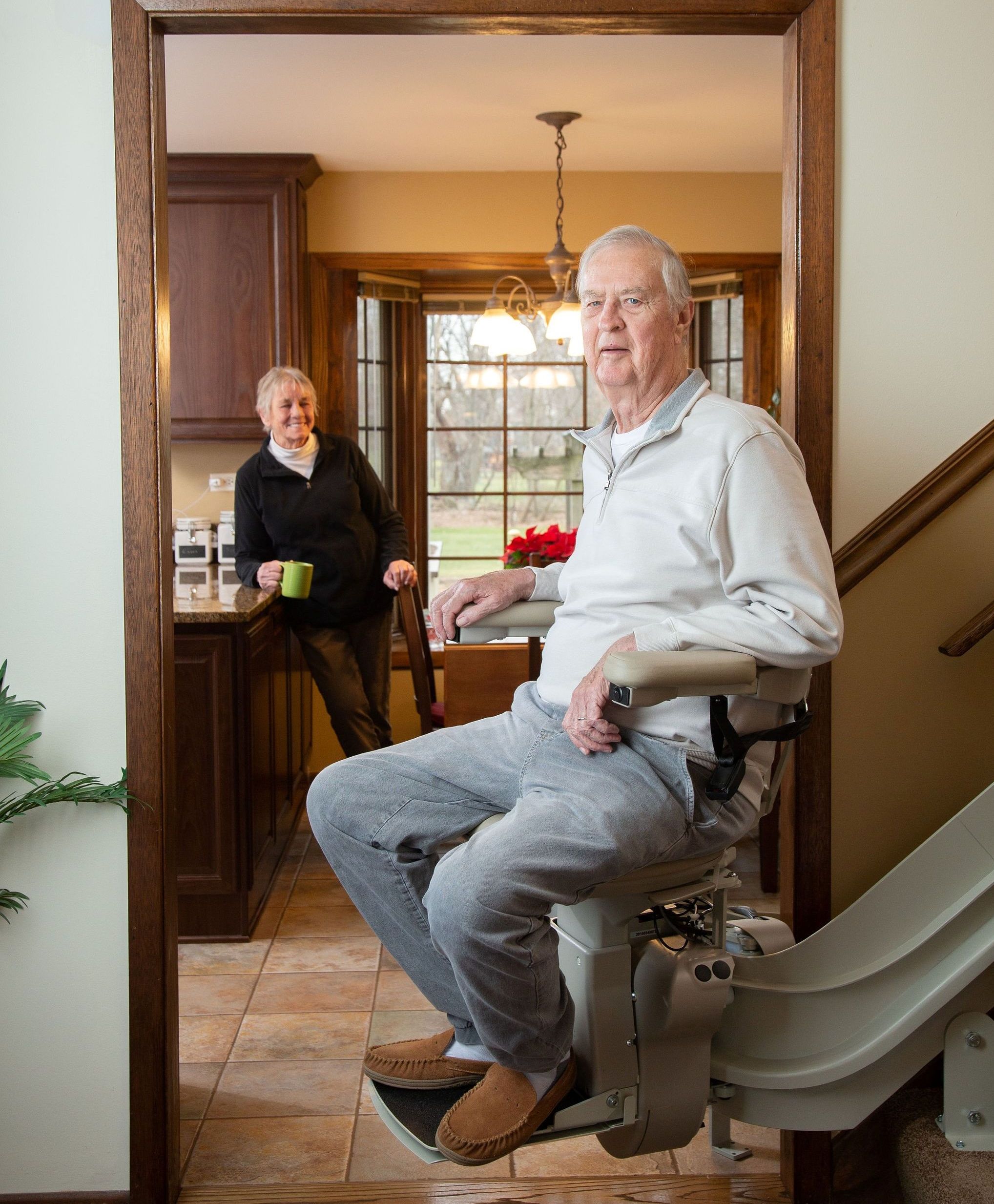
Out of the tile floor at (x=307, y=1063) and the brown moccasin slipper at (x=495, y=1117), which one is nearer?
the brown moccasin slipper at (x=495, y=1117)

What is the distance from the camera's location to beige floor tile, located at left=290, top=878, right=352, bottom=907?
385 centimetres

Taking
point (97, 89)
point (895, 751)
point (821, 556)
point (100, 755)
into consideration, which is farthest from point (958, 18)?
point (100, 755)

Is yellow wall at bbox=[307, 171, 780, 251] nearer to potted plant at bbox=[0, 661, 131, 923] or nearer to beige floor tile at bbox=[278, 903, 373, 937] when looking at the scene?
beige floor tile at bbox=[278, 903, 373, 937]

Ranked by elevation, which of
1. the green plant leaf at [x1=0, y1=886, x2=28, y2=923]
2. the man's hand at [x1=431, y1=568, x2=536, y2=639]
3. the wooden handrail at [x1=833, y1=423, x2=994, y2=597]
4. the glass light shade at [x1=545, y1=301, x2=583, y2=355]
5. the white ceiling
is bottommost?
the green plant leaf at [x1=0, y1=886, x2=28, y2=923]

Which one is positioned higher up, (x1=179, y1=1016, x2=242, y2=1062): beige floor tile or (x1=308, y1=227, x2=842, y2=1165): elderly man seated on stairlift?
(x1=308, y1=227, x2=842, y2=1165): elderly man seated on stairlift

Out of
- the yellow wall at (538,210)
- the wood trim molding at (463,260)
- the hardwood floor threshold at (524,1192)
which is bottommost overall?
the hardwood floor threshold at (524,1192)

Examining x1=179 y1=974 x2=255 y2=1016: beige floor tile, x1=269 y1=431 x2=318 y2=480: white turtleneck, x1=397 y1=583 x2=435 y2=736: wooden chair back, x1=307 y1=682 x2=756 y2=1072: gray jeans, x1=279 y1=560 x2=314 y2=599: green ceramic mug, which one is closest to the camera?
x1=307 y1=682 x2=756 y2=1072: gray jeans

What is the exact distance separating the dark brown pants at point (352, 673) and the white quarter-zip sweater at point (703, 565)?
91.0 inches

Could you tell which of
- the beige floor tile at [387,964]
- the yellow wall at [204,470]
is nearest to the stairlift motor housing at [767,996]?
the beige floor tile at [387,964]

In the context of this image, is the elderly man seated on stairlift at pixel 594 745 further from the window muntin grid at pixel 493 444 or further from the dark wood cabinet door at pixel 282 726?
the window muntin grid at pixel 493 444

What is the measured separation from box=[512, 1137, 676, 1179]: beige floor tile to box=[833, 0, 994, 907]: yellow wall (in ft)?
2.17

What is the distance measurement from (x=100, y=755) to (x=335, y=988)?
1335mm

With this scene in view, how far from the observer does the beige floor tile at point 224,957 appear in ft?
10.8

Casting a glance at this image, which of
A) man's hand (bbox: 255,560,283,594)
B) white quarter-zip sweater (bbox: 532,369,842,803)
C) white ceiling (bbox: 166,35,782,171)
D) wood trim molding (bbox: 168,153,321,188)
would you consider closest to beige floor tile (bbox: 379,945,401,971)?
man's hand (bbox: 255,560,283,594)
